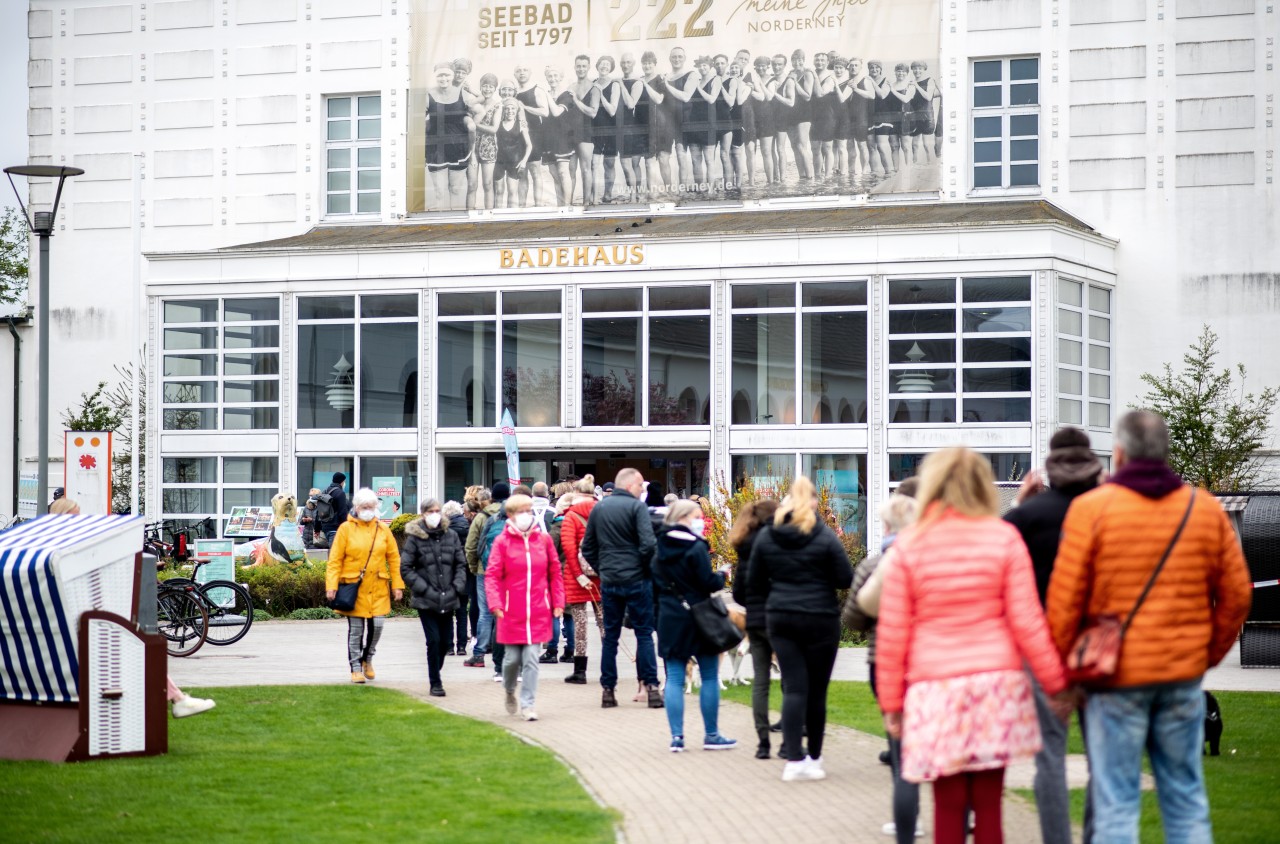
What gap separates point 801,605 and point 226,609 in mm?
12087

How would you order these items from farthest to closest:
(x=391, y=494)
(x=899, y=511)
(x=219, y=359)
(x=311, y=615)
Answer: (x=219, y=359) < (x=391, y=494) < (x=311, y=615) < (x=899, y=511)

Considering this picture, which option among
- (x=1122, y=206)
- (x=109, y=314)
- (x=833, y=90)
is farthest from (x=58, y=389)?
(x=1122, y=206)

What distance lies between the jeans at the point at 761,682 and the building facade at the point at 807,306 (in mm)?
19792

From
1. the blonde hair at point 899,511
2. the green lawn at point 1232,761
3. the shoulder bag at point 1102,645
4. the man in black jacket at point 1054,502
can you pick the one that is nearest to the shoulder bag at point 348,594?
the green lawn at point 1232,761

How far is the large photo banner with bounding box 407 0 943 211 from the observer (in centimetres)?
3531

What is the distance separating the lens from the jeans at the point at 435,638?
15039mm

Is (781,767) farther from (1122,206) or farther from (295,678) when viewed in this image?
(1122,206)

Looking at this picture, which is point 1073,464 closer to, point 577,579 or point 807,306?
point 577,579

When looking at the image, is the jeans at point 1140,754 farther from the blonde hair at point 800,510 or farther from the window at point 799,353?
the window at point 799,353

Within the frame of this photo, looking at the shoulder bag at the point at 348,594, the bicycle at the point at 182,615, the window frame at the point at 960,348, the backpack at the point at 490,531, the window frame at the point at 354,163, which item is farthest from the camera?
the window frame at the point at 354,163

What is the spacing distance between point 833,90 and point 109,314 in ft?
62.4

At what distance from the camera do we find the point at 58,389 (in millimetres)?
39938

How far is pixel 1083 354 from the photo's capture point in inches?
1266

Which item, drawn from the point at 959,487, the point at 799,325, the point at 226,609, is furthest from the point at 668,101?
the point at 959,487
